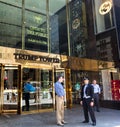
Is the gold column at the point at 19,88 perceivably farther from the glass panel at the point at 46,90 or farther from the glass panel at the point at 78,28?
the glass panel at the point at 78,28

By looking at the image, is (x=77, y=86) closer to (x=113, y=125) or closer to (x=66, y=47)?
(x=66, y=47)

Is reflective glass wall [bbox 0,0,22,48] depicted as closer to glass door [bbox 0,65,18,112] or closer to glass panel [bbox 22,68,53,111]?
glass door [bbox 0,65,18,112]

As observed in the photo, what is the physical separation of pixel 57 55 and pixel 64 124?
4.65m

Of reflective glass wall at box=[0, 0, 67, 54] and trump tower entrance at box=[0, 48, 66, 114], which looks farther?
reflective glass wall at box=[0, 0, 67, 54]

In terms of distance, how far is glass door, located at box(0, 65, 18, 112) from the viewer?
9953 millimetres

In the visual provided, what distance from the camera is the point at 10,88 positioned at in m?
10.1

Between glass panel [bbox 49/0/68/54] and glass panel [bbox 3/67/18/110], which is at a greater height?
glass panel [bbox 49/0/68/54]

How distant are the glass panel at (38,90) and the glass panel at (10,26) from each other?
157 centimetres

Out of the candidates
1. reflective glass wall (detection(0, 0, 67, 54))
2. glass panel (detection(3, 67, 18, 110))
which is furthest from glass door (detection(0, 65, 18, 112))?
reflective glass wall (detection(0, 0, 67, 54))

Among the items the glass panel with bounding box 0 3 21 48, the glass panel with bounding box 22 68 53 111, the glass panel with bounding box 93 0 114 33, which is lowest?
the glass panel with bounding box 22 68 53 111

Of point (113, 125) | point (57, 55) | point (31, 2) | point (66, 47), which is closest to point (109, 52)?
point (66, 47)

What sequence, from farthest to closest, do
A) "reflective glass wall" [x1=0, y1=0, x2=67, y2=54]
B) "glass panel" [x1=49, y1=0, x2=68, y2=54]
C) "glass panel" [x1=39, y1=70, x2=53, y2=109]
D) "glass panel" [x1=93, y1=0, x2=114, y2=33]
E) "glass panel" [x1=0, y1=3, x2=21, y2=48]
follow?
1. "glass panel" [x1=93, y1=0, x2=114, y2=33]
2. "glass panel" [x1=49, y1=0, x2=68, y2=54]
3. "glass panel" [x1=39, y1=70, x2=53, y2=109]
4. "reflective glass wall" [x1=0, y1=0, x2=67, y2=54]
5. "glass panel" [x1=0, y1=3, x2=21, y2=48]

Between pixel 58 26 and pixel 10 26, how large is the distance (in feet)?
10.1

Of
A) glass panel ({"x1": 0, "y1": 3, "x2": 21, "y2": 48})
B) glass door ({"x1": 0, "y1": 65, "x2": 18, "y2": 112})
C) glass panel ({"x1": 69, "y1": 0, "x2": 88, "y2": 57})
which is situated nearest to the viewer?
glass panel ({"x1": 0, "y1": 3, "x2": 21, "y2": 48})
